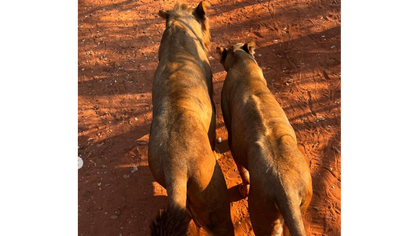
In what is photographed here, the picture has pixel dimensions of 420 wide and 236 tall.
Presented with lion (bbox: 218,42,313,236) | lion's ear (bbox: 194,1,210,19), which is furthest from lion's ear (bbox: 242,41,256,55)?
lion's ear (bbox: 194,1,210,19)

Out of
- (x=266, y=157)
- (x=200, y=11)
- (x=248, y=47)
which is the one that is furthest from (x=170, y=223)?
(x=200, y=11)

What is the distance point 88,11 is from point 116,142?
556 cm

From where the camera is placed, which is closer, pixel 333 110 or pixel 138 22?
pixel 333 110

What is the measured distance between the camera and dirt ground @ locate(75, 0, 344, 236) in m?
5.85

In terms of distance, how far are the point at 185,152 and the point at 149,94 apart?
164 inches

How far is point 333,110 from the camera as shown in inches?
273

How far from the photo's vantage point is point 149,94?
7.80m

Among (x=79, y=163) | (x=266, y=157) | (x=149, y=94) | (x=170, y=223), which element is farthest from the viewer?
(x=149, y=94)

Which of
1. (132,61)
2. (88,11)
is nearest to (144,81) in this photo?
(132,61)

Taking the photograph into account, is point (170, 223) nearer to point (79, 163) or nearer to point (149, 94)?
point (79, 163)

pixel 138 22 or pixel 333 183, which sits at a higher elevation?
pixel 138 22

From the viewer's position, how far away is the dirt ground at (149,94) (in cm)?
585

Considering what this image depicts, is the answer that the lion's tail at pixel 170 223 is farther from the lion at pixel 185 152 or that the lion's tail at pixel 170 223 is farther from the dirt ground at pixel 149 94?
the dirt ground at pixel 149 94
